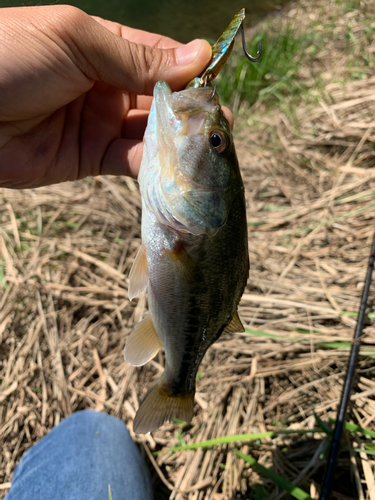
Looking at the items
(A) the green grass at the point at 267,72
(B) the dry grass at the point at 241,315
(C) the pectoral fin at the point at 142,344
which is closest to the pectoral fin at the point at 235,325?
(C) the pectoral fin at the point at 142,344

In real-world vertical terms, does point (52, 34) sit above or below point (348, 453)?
above

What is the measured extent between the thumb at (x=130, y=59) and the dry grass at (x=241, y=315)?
190 cm

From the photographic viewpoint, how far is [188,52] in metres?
1.98

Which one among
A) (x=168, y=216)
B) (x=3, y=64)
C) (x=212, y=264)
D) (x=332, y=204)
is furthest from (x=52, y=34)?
(x=332, y=204)

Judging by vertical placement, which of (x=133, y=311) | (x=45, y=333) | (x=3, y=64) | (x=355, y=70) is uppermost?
(x=355, y=70)

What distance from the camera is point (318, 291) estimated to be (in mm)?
Answer: 3117

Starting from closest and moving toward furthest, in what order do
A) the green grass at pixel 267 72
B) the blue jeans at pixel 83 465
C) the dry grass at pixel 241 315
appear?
the blue jeans at pixel 83 465, the dry grass at pixel 241 315, the green grass at pixel 267 72

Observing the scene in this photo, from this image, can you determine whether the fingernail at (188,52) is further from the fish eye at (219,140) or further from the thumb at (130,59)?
the fish eye at (219,140)

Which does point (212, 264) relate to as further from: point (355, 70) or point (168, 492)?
point (355, 70)

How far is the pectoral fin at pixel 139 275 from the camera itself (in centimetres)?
192

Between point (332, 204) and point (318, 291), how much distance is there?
108cm

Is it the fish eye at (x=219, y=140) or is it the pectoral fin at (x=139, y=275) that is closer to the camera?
the fish eye at (x=219, y=140)

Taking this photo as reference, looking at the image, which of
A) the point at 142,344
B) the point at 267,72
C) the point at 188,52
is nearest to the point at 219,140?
the point at 188,52

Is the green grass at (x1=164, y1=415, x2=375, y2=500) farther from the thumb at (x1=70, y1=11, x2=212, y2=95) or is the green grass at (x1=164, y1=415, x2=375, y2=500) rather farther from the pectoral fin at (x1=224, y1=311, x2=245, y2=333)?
the thumb at (x1=70, y1=11, x2=212, y2=95)
